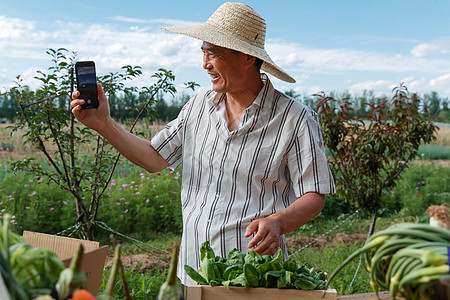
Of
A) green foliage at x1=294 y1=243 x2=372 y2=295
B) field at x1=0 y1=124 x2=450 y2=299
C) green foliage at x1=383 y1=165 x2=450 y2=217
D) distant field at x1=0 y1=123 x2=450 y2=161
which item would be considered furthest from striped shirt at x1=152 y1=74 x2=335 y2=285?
green foliage at x1=383 y1=165 x2=450 y2=217

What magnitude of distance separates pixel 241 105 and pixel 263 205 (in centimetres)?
47

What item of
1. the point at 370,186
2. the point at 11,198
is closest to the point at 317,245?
the point at 370,186

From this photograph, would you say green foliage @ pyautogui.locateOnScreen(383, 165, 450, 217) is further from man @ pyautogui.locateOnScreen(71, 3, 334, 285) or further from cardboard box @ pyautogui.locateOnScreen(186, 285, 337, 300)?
cardboard box @ pyautogui.locateOnScreen(186, 285, 337, 300)

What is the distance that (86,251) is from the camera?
150cm

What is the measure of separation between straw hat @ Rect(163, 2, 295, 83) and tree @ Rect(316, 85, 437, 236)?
8.16ft

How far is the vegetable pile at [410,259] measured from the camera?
0.82 m

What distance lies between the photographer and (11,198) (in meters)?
5.46

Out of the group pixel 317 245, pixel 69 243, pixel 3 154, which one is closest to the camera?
pixel 69 243

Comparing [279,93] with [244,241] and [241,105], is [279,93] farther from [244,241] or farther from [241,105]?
[244,241]

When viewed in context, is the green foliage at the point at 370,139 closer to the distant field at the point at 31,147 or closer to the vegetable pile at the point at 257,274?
the distant field at the point at 31,147

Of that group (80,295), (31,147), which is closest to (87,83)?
(80,295)

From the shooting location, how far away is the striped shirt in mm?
2012

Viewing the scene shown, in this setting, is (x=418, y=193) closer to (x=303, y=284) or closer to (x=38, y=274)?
(x=303, y=284)

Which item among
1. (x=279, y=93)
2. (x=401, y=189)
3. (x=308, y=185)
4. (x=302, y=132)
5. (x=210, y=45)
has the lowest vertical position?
(x=401, y=189)
